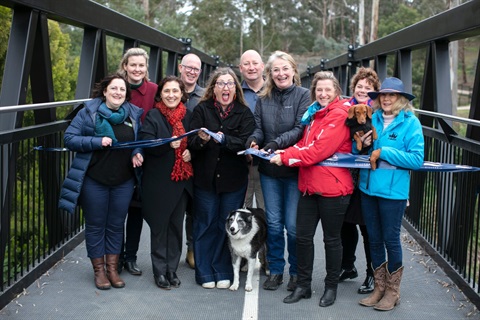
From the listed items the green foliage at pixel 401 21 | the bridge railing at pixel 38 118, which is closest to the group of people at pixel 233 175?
the bridge railing at pixel 38 118

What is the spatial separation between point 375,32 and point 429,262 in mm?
34718

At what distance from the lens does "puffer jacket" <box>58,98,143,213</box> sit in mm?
5191

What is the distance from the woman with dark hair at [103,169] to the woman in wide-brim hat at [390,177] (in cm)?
191

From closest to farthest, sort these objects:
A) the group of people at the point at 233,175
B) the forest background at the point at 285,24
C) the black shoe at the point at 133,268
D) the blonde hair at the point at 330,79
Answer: the group of people at the point at 233,175, the blonde hair at the point at 330,79, the black shoe at the point at 133,268, the forest background at the point at 285,24

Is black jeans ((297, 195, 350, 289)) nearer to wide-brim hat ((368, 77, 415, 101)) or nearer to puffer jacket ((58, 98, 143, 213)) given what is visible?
wide-brim hat ((368, 77, 415, 101))

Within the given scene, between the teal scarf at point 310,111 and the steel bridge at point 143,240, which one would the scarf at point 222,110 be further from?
the steel bridge at point 143,240

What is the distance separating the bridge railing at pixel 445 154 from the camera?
18.0 feet

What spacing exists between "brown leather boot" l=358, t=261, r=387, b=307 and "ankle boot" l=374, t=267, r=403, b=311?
0.18ft

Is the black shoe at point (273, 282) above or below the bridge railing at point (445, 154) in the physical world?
below

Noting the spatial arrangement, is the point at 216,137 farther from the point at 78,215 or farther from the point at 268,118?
the point at 78,215

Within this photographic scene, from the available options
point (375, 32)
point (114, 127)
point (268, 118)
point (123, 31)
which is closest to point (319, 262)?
point (268, 118)

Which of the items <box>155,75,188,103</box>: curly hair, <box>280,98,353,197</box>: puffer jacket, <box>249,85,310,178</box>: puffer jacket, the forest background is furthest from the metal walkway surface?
the forest background

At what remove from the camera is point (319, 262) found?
6418 millimetres

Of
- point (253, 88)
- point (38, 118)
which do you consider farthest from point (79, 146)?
point (253, 88)
